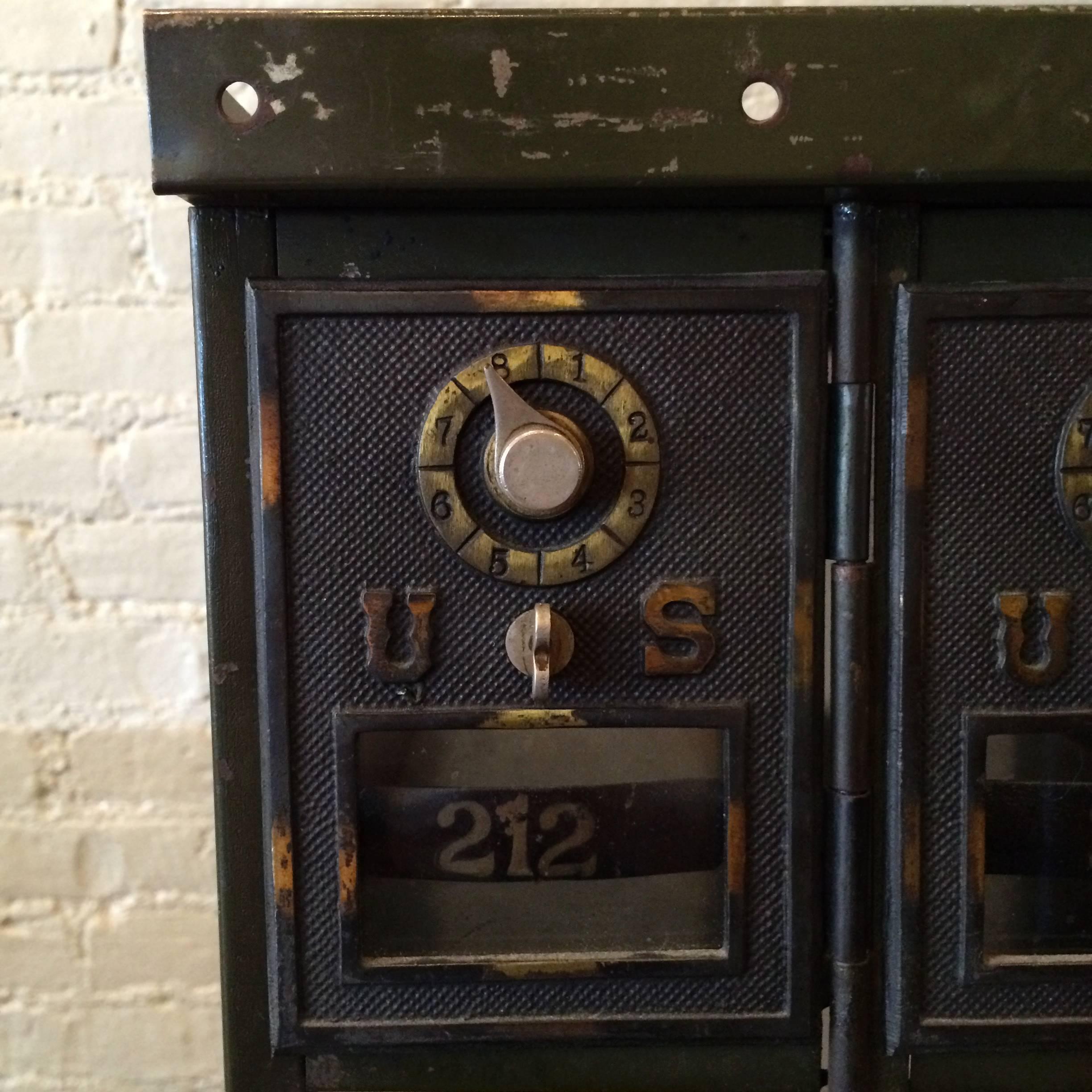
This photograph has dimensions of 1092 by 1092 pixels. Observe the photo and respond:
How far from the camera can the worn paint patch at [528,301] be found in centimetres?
74

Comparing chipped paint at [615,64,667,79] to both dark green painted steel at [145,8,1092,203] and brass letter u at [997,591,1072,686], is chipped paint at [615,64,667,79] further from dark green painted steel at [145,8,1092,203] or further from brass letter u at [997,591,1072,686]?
brass letter u at [997,591,1072,686]

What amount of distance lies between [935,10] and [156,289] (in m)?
0.81

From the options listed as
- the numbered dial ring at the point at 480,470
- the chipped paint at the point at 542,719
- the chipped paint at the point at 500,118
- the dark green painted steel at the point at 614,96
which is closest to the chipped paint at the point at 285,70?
the dark green painted steel at the point at 614,96

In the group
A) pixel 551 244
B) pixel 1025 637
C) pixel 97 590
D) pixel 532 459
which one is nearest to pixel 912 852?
pixel 1025 637

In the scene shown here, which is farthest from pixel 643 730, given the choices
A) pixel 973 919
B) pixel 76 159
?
pixel 76 159

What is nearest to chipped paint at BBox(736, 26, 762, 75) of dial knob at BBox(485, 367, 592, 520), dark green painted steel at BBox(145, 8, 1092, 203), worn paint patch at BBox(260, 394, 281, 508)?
dark green painted steel at BBox(145, 8, 1092, 203)

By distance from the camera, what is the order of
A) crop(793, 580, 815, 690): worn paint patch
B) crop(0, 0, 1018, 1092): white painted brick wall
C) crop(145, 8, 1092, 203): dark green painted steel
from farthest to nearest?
crop(0, 0, 1018, 1092): white painted brick wall < crop(793, 580, 815, 690): worn paint patch < crop(145, 8, 1092, 203): dark green painted steel

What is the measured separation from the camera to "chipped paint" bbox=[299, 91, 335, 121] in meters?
0.67

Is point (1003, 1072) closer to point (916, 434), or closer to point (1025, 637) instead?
point (1025, 637)

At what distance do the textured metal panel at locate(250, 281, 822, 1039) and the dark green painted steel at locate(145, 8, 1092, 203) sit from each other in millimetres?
102

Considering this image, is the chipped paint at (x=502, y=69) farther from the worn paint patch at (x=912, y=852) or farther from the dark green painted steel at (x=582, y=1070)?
the dark green painted steel at (x=582, y=1070)

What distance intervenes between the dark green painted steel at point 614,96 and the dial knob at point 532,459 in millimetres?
139

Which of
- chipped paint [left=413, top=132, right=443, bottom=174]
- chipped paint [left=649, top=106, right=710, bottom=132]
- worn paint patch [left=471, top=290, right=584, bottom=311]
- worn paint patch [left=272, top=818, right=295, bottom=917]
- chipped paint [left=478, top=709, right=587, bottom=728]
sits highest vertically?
chipped paint [left=649, top=106, right=710, bottom=132]

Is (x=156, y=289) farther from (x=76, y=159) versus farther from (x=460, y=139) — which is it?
(x=460, y=139)
